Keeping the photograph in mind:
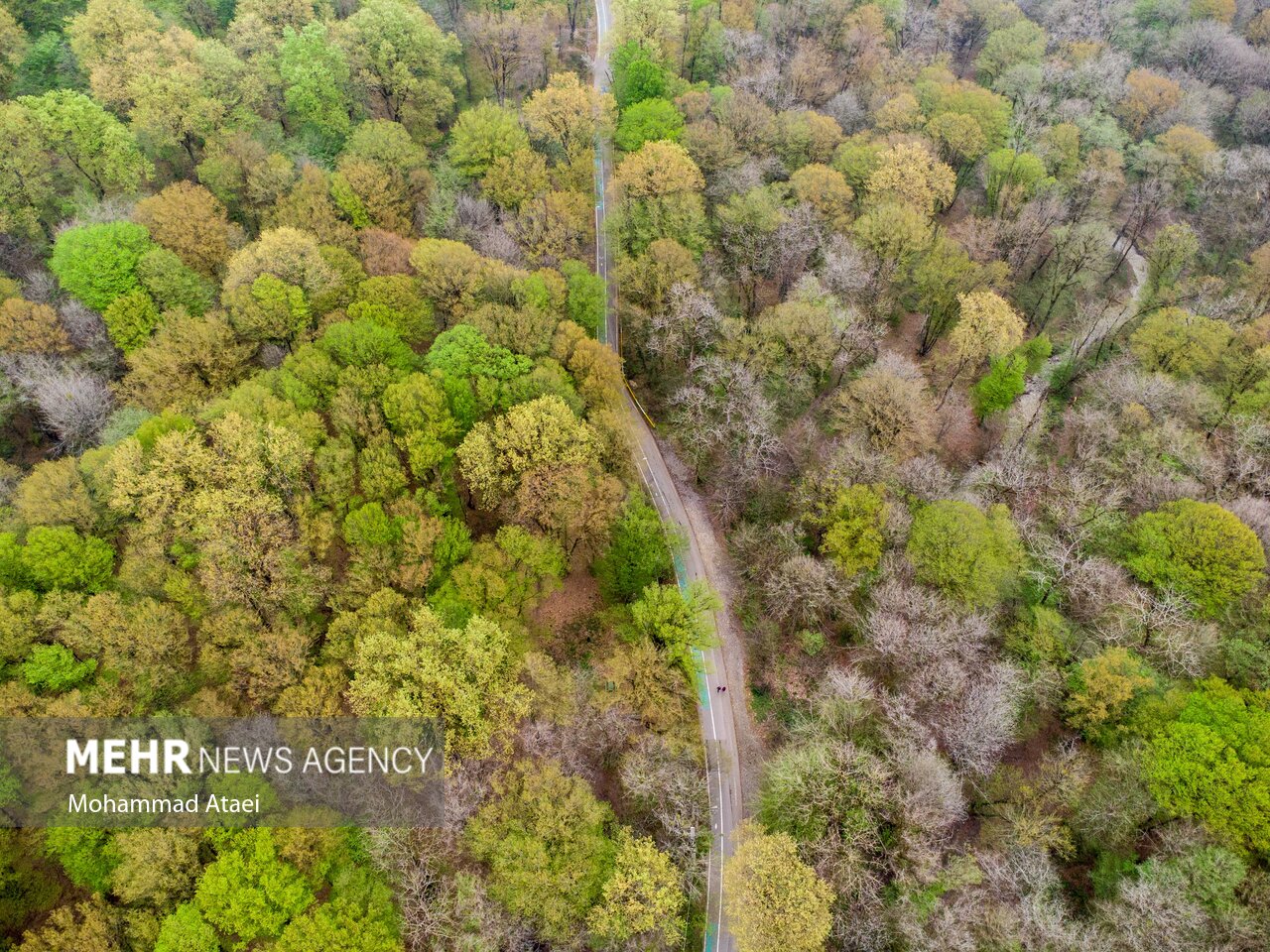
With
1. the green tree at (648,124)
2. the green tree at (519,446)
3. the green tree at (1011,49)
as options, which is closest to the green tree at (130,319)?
the green tree at (519,446)

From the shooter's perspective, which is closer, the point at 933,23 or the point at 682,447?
the point at 682,447

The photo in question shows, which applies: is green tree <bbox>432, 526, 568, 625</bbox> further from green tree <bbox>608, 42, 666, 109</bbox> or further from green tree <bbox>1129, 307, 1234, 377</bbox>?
green tree <bbox>1129, 307, 1234, 377</bbox>

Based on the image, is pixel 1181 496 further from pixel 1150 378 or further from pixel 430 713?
pixel 430 713

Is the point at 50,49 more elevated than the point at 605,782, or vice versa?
the point at 50,49

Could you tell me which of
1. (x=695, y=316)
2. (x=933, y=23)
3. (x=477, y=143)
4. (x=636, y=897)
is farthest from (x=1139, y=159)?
(x=636, y=897)

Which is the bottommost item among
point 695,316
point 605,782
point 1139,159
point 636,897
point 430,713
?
point 636,897

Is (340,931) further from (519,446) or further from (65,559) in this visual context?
(519,446)

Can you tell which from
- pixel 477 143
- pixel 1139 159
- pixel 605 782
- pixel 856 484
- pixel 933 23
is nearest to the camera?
pixel 605 782

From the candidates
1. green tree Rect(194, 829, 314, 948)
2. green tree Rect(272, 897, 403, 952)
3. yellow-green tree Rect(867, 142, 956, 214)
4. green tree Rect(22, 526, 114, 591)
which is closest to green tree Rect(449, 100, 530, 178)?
yellow-green tree Rect(867, 142, 956, 214)
